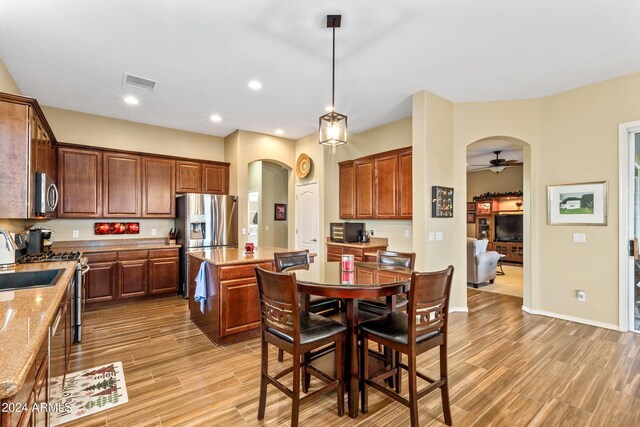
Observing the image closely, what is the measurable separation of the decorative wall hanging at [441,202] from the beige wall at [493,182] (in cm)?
592

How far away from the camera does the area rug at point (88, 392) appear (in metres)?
2.13

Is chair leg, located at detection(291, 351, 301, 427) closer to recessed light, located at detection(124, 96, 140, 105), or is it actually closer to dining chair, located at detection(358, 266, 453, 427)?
dining chair, located at detection(358, 266, 453, 427)

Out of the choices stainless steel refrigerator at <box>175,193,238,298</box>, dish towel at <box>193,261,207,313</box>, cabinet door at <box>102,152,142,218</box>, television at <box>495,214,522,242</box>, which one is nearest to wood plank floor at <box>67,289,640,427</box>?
dish towel at <box>193,261,207,313</box>

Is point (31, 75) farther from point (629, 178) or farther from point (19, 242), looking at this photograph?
point (629, 178)

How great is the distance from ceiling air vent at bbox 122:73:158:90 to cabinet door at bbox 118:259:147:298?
2609mm

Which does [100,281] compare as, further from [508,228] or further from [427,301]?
[508,228]

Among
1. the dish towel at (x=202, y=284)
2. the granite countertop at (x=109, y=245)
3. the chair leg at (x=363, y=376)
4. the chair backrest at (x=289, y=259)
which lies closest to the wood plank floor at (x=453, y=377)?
the chair leg at (x=363, y=376)

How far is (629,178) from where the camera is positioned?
360cm

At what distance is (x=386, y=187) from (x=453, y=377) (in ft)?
9.93

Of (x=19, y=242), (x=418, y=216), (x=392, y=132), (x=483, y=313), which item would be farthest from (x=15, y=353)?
(x=392, y=132)

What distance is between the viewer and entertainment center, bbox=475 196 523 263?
879 centimetres

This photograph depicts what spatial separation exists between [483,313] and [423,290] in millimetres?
3075

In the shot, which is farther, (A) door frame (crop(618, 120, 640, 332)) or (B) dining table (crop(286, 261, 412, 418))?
(A) door frame (crop(618, 120, 640, 332))

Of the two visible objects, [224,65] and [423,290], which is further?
[224,65]
